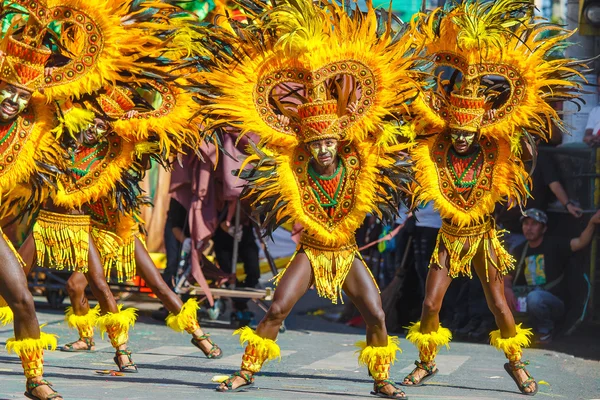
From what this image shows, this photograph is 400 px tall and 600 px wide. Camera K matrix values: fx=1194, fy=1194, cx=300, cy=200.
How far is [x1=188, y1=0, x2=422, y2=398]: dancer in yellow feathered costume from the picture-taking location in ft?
26.7

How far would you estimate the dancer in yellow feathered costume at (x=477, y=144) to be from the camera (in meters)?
8.95

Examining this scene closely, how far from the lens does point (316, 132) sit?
809 cm

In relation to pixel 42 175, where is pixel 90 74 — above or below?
above

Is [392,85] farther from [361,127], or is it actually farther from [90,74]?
[90,74]

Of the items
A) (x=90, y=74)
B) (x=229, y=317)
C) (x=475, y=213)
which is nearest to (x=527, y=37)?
(x=475, y=213)

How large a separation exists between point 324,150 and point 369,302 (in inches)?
42.8

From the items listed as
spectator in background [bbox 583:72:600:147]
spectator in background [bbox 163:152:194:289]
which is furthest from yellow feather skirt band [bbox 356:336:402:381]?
spectator in background [bbox 163:152:194:289]

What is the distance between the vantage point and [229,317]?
14039 millimetres

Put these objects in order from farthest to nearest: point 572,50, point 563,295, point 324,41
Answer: point 572,50 → point 563,295 → point 324,41

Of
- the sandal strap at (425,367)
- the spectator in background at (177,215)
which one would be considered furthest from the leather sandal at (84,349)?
the sandal strap at (425,367)

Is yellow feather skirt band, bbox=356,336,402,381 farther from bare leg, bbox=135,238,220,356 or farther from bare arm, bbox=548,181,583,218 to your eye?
bare arm, bbox=548,181,583,218

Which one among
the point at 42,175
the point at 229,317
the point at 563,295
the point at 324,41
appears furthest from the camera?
the point at 229,317

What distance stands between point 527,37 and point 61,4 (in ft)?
12.0

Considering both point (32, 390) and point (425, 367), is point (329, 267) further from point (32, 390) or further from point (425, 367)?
point (32, 390)
